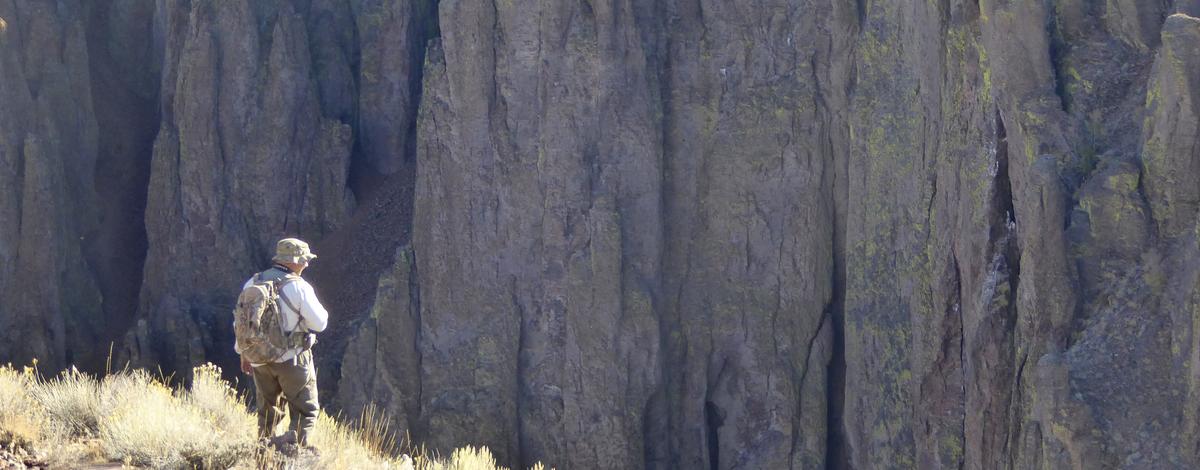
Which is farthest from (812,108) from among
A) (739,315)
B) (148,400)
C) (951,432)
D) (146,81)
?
(146,81)

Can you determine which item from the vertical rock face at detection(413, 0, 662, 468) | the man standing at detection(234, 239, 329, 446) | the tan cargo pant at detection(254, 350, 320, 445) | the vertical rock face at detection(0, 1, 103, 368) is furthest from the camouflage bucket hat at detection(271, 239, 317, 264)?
the vertical rock face at detection(0, 1, 103, 368)

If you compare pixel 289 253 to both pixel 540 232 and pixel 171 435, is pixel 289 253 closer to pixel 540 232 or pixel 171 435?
pixel 171 435

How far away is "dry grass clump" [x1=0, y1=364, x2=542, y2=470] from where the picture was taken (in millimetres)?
10734

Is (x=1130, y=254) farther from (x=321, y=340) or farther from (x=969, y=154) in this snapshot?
(x=321, y=340)

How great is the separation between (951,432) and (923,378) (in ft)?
2.66

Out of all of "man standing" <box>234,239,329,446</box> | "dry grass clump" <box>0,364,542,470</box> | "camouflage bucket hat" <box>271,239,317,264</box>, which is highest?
"camouflage bucket hat" <box>271,239,317,264</box>

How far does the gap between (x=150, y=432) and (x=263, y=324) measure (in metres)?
1.15

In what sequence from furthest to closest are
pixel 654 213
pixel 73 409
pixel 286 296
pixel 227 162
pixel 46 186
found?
pixel 227 162
pixel 46 186
pixel 654 213
pixel 73 409
pixel 286 296

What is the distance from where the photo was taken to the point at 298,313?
10797 mm

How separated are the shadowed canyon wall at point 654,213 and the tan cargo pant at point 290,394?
21.9ft

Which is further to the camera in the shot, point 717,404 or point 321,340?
point 321,340

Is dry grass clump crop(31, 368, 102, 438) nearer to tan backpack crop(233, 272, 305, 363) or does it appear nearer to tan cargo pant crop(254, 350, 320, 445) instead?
tan cargo pant crop(254, 350, 320, 445)

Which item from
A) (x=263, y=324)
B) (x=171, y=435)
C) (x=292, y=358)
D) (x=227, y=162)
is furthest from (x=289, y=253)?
(x=227, y=162)

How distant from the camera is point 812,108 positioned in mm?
20812
